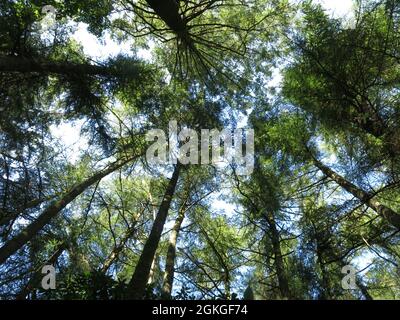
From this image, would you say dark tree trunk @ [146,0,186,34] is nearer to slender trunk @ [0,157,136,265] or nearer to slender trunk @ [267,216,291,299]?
slender trunk @ [0,157,136,265]

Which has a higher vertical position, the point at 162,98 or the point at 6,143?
the point at 162,98

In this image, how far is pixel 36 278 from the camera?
8.69m

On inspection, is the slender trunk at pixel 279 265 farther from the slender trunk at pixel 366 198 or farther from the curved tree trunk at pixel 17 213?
the curved tree trunk at pixel 17 213

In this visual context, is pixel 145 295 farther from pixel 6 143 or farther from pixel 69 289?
pixel 6 143

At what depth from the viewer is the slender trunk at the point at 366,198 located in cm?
620

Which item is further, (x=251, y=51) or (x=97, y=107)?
(x=251, y=51)

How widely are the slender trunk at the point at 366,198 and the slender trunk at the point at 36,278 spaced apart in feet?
22.7

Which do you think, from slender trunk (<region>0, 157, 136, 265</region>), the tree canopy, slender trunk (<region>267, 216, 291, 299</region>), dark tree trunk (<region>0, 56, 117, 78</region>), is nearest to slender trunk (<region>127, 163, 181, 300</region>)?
the tree canopy

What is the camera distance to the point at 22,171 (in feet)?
29.2

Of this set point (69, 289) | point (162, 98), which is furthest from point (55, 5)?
point (69, 289)

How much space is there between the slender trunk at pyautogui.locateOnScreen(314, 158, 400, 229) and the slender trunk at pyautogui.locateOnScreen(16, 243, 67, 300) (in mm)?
6926

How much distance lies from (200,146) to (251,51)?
11.5 feet

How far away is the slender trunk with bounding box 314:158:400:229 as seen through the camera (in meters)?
6.20
